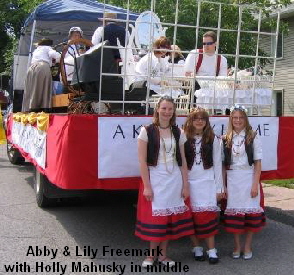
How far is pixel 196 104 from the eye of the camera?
5297 millimetres

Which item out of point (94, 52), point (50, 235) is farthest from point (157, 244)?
point (94, 52)

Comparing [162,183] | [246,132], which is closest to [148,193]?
[162,183]

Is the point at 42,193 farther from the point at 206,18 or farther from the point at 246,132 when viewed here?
the point at 206,18

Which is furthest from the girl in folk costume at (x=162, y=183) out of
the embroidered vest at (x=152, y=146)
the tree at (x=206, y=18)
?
the tree at (x=206, y=18)

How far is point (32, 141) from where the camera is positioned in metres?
5.90

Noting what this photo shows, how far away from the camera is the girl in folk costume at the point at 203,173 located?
4355 millimetres

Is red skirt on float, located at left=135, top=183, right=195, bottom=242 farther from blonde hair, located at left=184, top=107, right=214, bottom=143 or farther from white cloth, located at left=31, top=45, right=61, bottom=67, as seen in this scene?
white cloth, located at left=31, top=45, right=61, bottom=67

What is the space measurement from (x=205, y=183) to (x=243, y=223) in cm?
55

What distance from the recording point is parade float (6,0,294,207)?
4.30 metres

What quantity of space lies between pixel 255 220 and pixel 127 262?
123cm

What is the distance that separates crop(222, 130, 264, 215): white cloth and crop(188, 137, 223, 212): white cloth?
0.49 feet

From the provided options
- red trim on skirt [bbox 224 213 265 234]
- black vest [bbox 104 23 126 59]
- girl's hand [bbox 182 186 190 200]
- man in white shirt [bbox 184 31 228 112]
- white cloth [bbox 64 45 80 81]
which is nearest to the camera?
girl's hand [bbox 182 186 190 200]

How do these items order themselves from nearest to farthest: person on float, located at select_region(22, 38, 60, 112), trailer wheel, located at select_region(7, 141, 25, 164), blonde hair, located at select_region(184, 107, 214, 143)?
blonde hair, located at select_region(184, 107, 214, 143) < person on float, located at select_region(22, 38, 60, 112) < trailer wheel, located at select_region(7, 141, 25, 164)

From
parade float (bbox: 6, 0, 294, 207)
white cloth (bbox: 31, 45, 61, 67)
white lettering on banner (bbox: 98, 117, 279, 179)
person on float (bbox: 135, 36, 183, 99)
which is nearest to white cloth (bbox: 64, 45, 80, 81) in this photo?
parade float (bbox: 6, 0, 294, 207)
